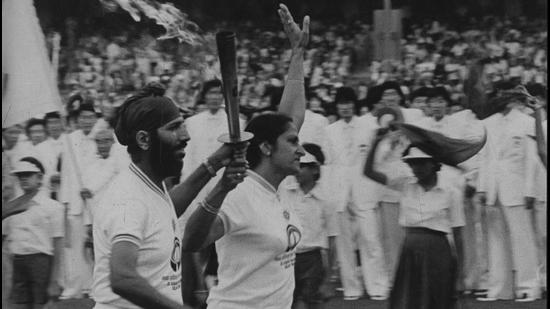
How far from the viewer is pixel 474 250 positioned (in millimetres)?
11211

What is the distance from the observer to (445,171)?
28.9 ft

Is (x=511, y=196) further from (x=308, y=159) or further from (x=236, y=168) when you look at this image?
(x=236, y=168)

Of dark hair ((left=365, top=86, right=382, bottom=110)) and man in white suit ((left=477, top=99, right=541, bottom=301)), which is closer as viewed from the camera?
man in white suit ((left=477, top=99, right=541, bottom=301))

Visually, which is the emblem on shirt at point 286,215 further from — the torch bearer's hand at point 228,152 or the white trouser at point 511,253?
the white trouser at point 511,253

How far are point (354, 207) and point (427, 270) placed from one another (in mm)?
3052

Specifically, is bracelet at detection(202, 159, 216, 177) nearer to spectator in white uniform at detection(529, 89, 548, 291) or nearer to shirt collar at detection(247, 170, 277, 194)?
shirt collar at detection(247, 170, 277, 194)

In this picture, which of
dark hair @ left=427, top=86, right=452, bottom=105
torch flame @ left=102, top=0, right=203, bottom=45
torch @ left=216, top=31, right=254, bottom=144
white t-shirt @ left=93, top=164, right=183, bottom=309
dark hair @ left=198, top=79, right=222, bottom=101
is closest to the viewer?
white t-shirt @ left=93, top=164, right=183, bottom=309

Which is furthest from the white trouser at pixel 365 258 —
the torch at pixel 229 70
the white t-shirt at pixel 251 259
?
the torch at pixel 229 70

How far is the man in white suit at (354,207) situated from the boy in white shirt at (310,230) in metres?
1.58

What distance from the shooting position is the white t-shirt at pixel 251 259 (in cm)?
504

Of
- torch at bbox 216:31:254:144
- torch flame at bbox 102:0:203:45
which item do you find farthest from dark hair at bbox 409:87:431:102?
torch at bbox 216:31:254:144

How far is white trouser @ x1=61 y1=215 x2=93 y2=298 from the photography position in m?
11.1

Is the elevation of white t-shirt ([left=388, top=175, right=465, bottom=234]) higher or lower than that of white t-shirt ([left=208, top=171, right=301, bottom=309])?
lower

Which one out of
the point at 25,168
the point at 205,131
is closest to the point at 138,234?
the point at 25,168
